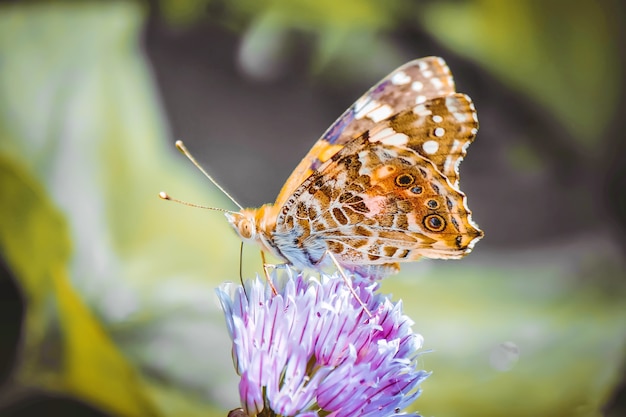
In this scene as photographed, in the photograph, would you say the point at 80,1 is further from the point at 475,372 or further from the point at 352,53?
the point at 475,372

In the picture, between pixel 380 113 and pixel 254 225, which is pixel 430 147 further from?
pixel 254 225

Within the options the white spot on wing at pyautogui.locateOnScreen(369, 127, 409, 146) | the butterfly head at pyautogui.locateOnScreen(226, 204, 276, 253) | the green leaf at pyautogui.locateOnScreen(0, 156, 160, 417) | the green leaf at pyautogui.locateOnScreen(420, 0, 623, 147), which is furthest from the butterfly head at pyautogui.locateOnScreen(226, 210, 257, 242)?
the green leaf at pyautogui.locateOnScreen(420, 0, 623, 147)

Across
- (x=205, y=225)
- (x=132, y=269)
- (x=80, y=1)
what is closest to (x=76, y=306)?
(x=132, y=269)

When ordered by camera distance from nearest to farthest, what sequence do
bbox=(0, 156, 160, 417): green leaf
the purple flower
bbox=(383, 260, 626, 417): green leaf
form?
the purple flower, bbox=(0, 156, 160, 417): green leaf, bbox=(383, 260, 626, 417): green leaf

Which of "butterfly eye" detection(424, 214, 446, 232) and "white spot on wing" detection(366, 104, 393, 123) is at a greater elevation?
"white spot on wing" detection(366, 104, 393, 123)

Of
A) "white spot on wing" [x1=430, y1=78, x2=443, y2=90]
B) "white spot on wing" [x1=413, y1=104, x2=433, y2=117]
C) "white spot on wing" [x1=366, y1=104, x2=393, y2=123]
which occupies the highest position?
"white spot on wing" [x1=430, y1=78, x2=443, y2=90]

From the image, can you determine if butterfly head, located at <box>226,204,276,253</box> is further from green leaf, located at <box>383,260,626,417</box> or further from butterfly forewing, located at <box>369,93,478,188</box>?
green leaf, located at <box>383,260,626,417</box>

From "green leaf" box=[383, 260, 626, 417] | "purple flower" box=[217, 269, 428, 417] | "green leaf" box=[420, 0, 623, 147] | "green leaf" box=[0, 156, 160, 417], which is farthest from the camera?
"green leaf" box=[420, 0, 623, 147]

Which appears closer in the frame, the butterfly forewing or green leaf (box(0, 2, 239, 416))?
the butterfly forewing

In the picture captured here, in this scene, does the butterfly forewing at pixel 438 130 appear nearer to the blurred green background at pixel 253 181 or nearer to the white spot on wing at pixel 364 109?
the white spot on wing at pixel 364 109
